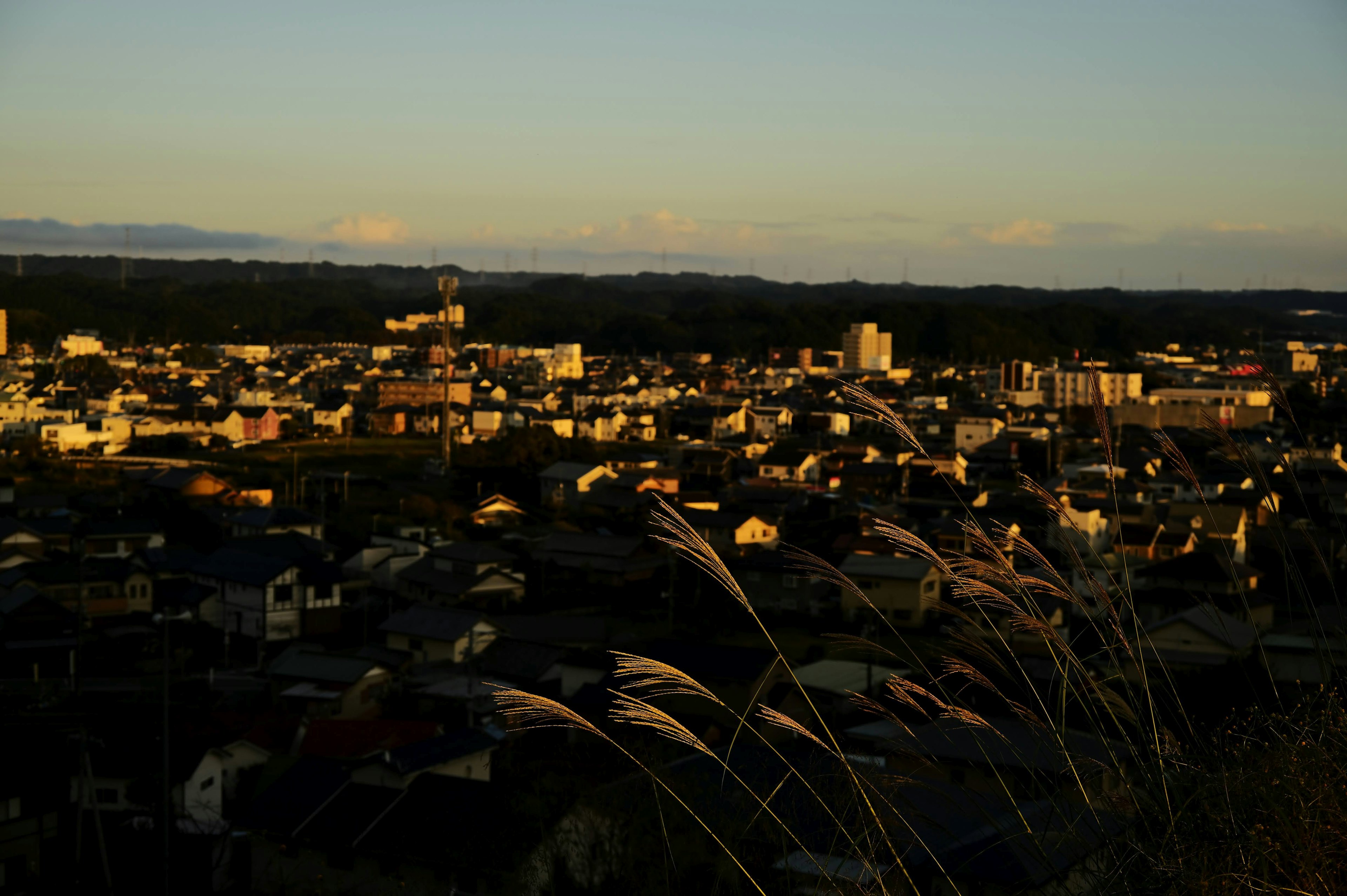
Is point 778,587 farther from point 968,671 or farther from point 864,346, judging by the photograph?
point 864,346

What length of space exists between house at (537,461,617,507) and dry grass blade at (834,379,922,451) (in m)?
11.1

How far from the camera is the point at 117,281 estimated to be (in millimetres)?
45594

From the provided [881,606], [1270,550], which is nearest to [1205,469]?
[1270,550]

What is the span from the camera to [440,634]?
664 cm

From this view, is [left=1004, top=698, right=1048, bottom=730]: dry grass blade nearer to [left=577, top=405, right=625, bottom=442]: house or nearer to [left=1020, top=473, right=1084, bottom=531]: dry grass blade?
[left=1020, top=473, right=1084, bottom=531]: dry grass blade

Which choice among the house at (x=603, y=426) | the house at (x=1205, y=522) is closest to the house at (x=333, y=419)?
the house at (x=603, y=426)

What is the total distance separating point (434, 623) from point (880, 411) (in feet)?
20.6

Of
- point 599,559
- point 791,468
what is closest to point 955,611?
point 599,559

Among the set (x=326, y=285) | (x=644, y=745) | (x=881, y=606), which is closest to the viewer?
(x=644, y=745)

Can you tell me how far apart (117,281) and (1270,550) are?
4613 centimetres

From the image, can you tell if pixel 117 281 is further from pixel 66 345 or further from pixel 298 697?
pixel 298 697

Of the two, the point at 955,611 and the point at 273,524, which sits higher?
the point at 955,611

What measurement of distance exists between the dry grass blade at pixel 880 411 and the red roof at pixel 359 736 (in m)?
3.84

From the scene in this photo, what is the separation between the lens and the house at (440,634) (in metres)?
6.59
